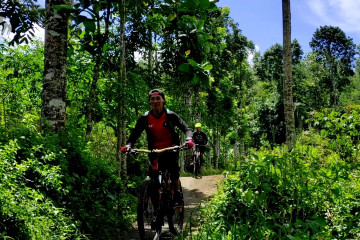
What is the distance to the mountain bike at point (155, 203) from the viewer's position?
4800mm

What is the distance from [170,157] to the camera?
5.34 m

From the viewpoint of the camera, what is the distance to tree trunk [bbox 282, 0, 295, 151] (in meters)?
11.6

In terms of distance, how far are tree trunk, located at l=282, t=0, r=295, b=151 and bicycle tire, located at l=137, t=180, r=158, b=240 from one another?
7.82 m

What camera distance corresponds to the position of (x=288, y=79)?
1183 centimetres

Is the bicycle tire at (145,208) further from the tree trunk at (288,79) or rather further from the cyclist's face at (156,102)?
the tree trunk at (288,79)

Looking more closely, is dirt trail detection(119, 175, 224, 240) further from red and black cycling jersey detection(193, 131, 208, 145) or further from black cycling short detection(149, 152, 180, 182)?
red and black cycling jersey detection(193, 131, 208, 145)

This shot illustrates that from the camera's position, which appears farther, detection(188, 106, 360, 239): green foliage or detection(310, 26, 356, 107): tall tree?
detection(310, 26, 356, 107): tall tree

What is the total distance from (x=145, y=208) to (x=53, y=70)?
9.36ft

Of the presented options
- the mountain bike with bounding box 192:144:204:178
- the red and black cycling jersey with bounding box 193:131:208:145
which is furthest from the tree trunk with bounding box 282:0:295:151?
the mountain bike with bounding box 192:144:204:178

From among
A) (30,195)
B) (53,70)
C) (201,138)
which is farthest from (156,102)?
(201,138)

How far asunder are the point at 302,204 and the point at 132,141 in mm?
2838

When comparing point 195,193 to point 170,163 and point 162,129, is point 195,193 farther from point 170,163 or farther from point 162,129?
point 162,129

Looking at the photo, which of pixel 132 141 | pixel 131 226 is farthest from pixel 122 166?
pixel 132 141

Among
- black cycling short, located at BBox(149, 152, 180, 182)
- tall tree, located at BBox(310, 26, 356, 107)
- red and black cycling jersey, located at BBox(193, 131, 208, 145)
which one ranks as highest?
tall tree, located at BBox(310, 26, 356, 107)
